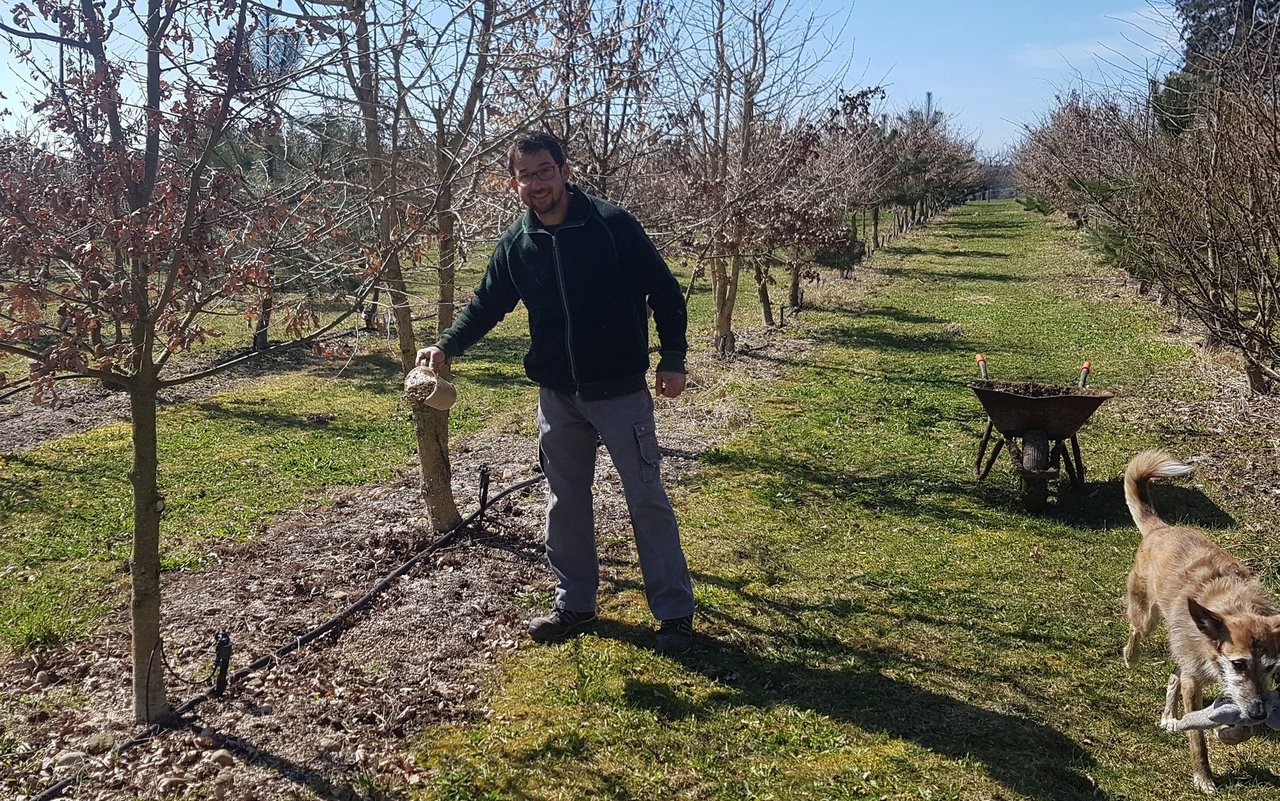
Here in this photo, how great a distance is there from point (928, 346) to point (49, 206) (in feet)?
41.3

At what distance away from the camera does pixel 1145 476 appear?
4.60 m

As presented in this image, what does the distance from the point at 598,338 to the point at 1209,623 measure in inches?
99.6

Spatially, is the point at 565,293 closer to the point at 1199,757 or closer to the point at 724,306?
the point at 1199,757

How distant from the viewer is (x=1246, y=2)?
8.10 meters

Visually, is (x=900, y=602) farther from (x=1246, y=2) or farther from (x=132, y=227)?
(x=1246, y=2)

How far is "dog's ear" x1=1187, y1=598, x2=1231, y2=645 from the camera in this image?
3.16m

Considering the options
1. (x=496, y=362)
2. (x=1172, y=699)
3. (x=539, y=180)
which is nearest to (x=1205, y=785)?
(x=1172, y=699)

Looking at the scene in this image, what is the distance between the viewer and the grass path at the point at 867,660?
343 cm


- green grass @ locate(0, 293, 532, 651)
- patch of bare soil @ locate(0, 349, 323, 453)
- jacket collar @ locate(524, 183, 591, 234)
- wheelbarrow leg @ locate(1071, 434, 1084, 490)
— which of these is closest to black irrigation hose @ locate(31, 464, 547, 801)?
green grass @ locate(0, 293, 532, 651)

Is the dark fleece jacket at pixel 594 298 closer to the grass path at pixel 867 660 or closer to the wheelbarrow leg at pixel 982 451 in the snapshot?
the grass path at pixel 867 660

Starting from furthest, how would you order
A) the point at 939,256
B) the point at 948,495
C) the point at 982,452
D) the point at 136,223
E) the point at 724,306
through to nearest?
the point at 939,256 → the point at 724,306 → the point at 982,452 → the point at 948,495 → the point at 136,223

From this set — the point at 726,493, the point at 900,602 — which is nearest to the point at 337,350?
the point at 900,602

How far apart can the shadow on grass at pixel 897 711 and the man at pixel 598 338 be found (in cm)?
31

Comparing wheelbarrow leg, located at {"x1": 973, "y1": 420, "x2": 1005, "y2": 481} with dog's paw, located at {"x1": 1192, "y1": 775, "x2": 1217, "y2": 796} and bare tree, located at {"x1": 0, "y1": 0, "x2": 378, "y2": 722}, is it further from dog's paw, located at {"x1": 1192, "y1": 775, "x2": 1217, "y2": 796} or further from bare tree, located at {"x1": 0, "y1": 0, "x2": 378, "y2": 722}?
bare tree, located at {"x1": 0, "y1": 0, "x2": 378, "y2": 722}
